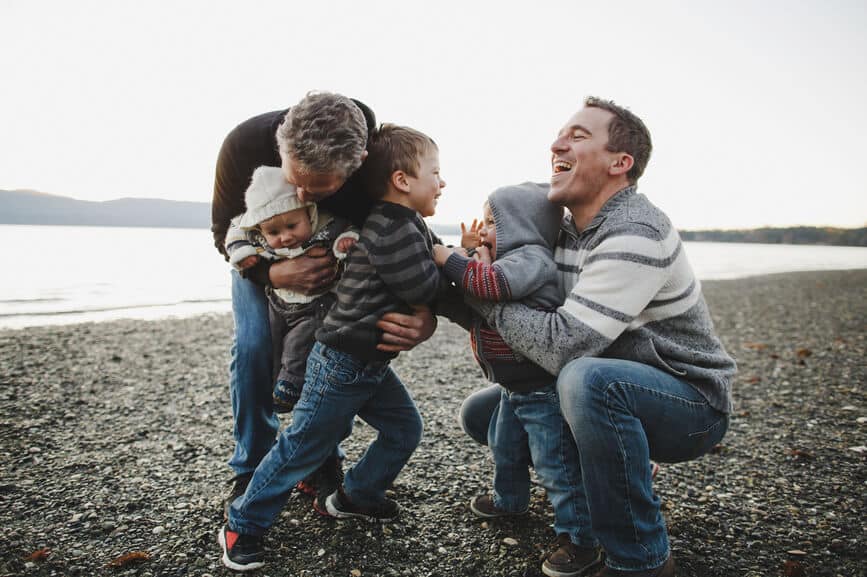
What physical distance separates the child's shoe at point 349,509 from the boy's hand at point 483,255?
1.53 metres

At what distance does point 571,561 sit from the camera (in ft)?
8.22

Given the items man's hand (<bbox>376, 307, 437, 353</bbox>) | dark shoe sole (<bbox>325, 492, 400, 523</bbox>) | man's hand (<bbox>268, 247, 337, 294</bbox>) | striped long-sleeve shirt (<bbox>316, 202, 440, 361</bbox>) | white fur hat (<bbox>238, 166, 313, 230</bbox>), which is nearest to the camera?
striped long-sleeve shirt (<bbox>316, 202, 440, 361</bbox>)

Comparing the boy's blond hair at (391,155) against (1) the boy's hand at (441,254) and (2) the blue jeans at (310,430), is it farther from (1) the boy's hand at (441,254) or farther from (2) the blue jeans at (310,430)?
(2) the blue jeans at (310,430)

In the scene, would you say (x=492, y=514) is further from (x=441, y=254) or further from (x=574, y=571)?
(x=441, y=254)

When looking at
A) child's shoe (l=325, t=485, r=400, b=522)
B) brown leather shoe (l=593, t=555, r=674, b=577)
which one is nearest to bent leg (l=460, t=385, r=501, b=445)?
child's shoe (l=325, t=485, r=400, b=522)

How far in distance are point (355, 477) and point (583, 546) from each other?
1239 mm

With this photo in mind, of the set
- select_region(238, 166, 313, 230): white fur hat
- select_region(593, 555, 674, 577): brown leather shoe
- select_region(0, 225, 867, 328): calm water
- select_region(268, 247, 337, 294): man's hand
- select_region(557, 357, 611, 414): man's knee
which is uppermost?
select_region(238, 166, 313, 230): white fur hat

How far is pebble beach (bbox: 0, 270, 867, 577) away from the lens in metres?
2.65

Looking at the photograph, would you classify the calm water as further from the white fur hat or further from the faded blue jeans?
the faded blue jeans

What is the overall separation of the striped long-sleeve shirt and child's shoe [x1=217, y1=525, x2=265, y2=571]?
3.35 feet

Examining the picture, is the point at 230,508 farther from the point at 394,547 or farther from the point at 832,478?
the point at 832,478

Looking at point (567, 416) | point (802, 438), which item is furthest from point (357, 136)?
point (802, 438)

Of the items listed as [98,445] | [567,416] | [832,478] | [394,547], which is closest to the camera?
[567,416]

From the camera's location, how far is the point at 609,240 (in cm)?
232
